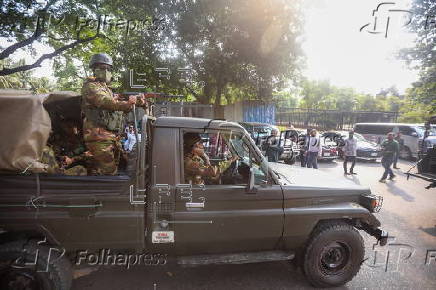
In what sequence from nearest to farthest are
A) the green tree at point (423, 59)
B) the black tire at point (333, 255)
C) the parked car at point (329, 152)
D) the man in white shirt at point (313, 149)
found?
the black tire at point (333, 255) → the man in white shirt at point (313, 149) → the parked car at point (329, 152) → the green tree at point (423, 59)

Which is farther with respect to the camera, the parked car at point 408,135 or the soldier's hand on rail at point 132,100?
the parked car at point 408,135

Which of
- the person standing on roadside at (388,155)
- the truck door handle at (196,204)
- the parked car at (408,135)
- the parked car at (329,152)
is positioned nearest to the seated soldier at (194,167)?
the truck door handle at (196,204)

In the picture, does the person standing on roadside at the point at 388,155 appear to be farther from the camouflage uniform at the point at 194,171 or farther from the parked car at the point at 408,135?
the camouflage uniform at the point at 194,171

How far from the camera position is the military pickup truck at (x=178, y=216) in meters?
2.43

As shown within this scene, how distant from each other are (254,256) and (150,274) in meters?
1.33

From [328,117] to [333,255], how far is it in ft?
73.6

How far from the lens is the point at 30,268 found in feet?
7.93

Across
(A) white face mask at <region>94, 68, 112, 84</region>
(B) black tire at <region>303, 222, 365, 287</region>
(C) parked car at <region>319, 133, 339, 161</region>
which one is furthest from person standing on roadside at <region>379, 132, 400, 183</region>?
(A) white face mask at <region>94, 68, 112, 84</region>

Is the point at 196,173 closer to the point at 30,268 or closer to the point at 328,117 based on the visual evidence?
the point at 30,268

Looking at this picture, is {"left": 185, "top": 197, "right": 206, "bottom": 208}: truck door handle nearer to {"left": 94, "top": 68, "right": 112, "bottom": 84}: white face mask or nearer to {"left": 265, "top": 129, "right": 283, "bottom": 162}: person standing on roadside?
{"left": 94, "top": 68, "right": 112, "bottom": 84}: white face mask

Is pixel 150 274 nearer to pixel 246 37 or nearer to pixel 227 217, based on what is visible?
pixel 227 217

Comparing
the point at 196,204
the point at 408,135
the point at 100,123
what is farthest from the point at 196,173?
the point at 408,135

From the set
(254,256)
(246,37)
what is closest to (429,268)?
(254,256)

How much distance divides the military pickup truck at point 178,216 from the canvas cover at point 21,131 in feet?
0.49
